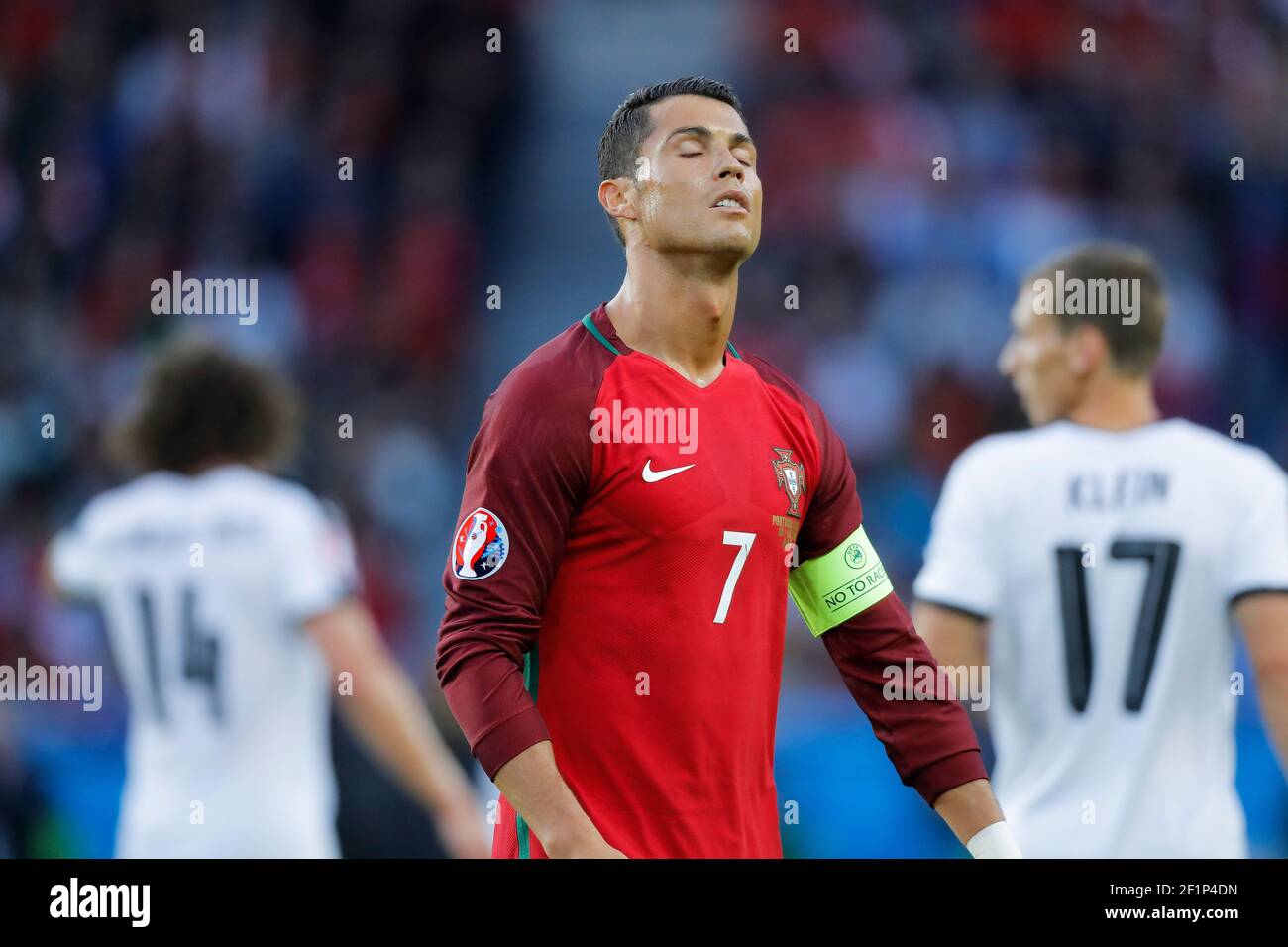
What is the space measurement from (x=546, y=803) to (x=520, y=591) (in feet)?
1.07

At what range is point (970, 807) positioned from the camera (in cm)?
285

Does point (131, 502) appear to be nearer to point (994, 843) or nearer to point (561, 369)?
point (561, 369)

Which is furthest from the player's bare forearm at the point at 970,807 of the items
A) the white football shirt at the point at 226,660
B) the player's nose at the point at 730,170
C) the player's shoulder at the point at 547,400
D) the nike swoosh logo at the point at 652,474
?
the white football shirt at the point at 226,660

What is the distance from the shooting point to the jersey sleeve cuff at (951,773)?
287cm

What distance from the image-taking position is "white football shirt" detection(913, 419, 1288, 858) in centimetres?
428

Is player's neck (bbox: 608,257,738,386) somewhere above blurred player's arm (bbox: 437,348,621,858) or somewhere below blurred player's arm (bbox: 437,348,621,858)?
above

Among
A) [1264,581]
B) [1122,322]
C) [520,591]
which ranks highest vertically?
[1122,322]

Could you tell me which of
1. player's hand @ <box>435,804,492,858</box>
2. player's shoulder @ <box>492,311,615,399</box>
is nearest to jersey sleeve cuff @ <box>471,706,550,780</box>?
player's shoulder @ <box>492,311,615,399</box>

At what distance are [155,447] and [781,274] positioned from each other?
4.74m

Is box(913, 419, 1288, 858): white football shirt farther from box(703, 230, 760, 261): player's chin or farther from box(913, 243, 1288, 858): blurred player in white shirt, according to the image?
box(703, 230, 760, 261): player's chin

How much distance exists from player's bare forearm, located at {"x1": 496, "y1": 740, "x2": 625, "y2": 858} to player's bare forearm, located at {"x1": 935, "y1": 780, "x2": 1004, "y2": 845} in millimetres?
704

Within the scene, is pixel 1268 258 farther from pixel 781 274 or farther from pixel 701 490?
pixel 701 490

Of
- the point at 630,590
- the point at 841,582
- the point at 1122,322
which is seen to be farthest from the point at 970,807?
the point at 1122,322
